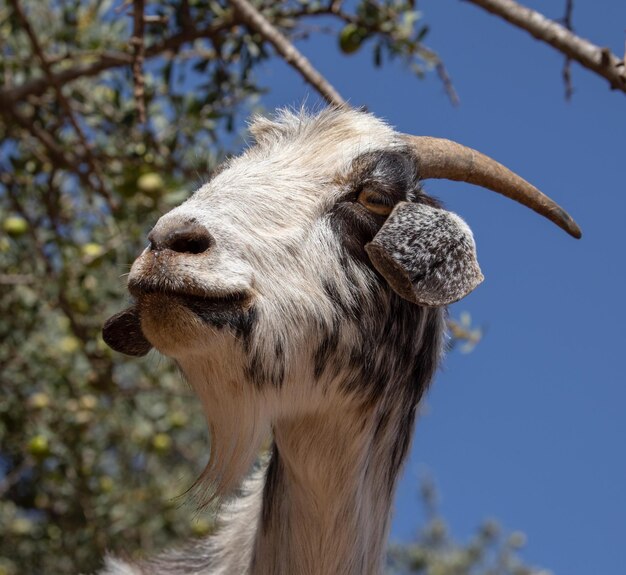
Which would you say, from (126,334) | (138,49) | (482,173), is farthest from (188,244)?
(138,49)

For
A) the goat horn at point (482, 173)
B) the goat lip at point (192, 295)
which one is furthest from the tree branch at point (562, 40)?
the goat lip at point (192, 295)

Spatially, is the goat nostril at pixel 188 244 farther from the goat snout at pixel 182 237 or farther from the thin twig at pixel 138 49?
the thin twig at pixel 138 49

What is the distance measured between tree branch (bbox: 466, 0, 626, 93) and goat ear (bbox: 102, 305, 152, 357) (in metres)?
1.70

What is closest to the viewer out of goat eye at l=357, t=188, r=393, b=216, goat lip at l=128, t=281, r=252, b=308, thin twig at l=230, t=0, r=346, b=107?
goat lip at l=128, t=281, r=252, b=308

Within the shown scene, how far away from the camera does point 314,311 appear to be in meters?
3.23

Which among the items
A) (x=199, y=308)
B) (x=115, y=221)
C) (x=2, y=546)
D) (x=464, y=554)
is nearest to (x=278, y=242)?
(x=199, y=308)

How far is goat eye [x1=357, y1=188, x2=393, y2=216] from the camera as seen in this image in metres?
3.43

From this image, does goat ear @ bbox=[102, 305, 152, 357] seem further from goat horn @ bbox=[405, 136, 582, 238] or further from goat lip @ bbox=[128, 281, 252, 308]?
goat horn @ bbox=[405, 136, 582, 238]

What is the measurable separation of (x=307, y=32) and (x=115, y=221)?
4.73ft

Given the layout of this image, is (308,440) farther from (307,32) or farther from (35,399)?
(35,399)

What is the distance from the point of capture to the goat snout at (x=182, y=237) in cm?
291

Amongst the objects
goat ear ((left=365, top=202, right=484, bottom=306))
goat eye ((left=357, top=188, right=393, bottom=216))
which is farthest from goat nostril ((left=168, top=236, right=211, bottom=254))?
goat eye ((left=357, top=188, right=393, bottom=216))

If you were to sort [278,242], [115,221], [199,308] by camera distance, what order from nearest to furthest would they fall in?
[199,308], [278,242], [115,221]

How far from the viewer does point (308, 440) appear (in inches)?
137
